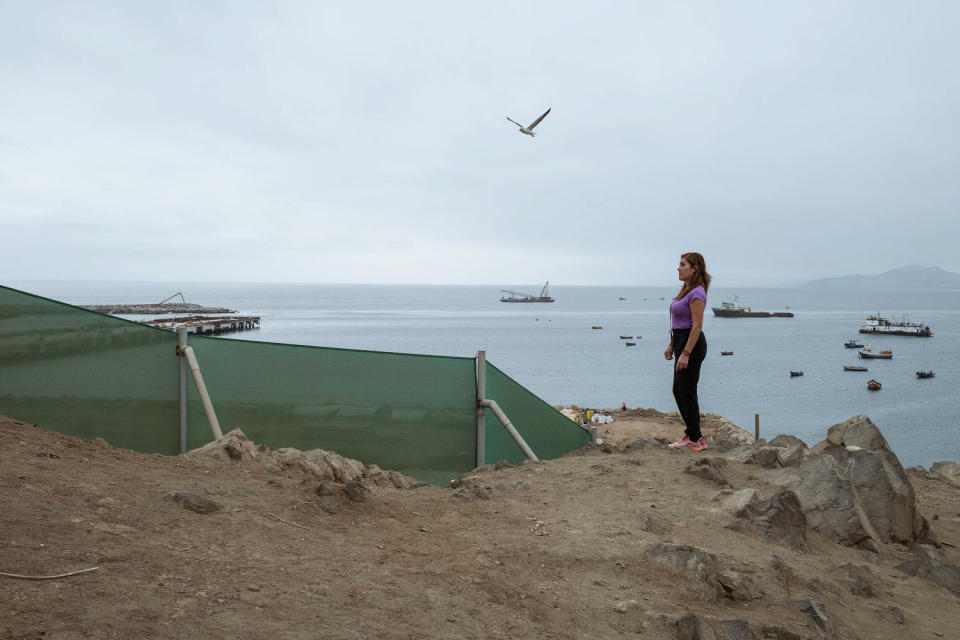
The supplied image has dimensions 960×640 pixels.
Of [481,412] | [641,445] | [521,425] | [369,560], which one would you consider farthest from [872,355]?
[369,560]

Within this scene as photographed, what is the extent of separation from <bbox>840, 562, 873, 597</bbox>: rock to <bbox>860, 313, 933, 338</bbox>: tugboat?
393 feet

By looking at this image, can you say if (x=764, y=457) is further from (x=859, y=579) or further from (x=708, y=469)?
(x=859, y=579)

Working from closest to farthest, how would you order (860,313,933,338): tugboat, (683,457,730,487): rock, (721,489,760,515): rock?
(721,489,760,515): rock, (683,457,730,487): rock, (860,313,933,338): tugboat

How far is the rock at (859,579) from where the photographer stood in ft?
13.4

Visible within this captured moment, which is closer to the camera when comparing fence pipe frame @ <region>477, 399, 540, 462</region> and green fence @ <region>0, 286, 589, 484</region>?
green fence @ <region>0, 286, 589, 484</region>

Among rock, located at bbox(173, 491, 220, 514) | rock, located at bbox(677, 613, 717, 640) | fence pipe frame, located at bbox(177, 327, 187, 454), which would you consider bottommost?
rock, located at bbox(677, 613, 717, 640)

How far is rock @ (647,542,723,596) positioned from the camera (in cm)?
358

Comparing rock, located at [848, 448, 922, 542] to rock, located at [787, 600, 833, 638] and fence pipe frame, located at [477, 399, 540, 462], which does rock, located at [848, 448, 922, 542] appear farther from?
fence pipe frame, located at [477, 399, 540, 462]

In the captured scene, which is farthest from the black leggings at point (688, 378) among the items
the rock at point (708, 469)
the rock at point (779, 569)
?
the rock at point (779, 569)

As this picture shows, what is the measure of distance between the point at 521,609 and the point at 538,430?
3587 millimetres

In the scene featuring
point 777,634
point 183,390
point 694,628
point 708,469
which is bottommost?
point 777,634

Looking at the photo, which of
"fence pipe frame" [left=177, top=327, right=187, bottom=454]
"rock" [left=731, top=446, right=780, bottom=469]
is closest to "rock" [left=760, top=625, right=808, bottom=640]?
"rock" [left=731, top=446, right=780, bottom=469]

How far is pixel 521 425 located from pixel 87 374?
354 cm

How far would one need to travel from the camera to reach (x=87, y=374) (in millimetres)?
5184
